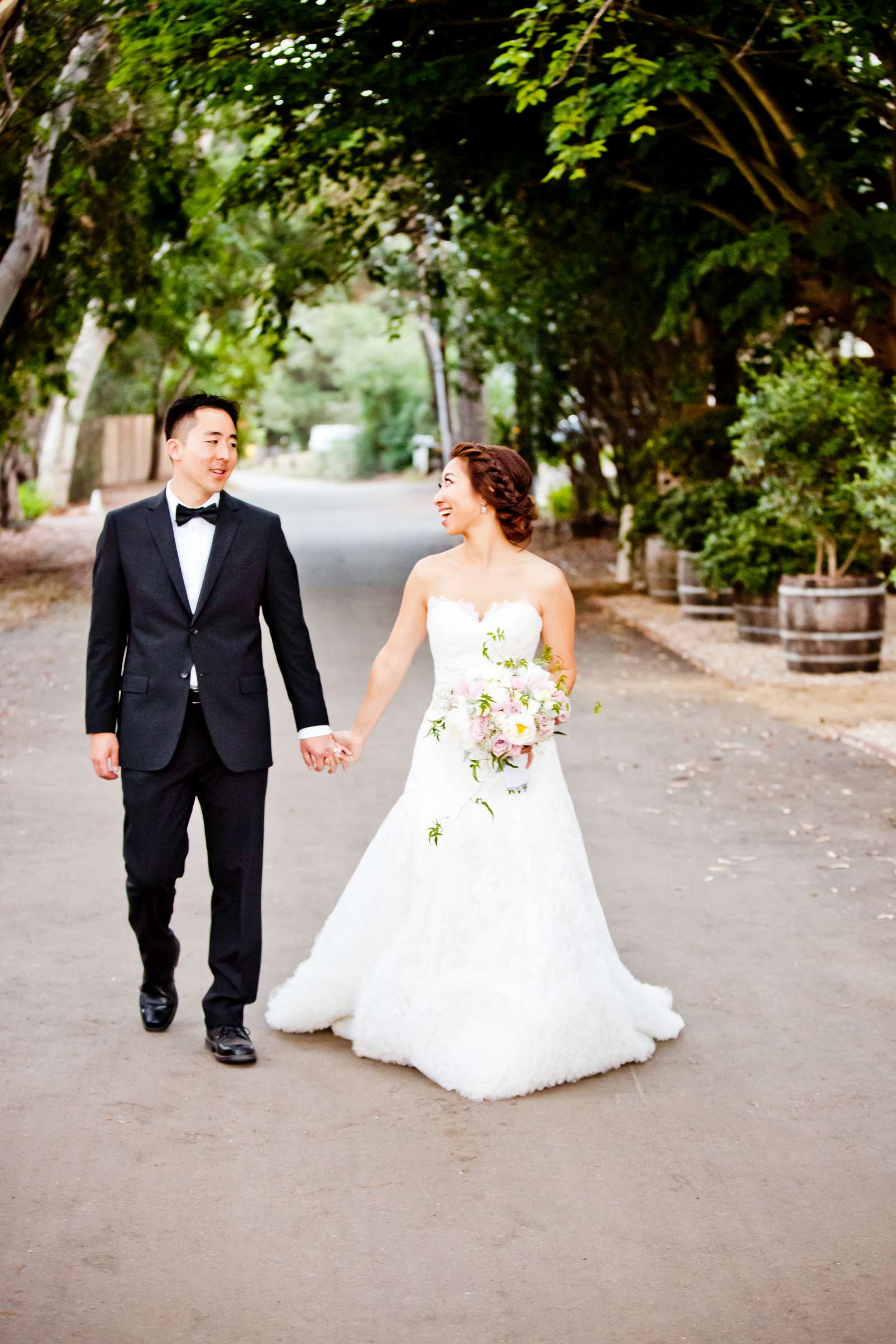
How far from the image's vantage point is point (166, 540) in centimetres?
518

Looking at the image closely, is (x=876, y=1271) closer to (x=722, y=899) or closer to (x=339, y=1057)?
(x=339, y=1057)

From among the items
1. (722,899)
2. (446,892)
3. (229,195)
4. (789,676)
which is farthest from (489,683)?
(229,195)

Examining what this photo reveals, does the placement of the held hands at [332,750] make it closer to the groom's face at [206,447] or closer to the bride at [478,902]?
the bride at [478,902]

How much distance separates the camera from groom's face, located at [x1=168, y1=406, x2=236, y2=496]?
5090 mm

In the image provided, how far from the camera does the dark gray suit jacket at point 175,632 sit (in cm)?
518

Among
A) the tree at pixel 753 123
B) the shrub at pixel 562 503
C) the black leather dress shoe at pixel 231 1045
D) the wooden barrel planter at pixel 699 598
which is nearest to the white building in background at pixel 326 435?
the shrub at pixel 562 503

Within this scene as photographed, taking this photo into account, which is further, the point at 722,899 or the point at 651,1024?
the point at 722,899

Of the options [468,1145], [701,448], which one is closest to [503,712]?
[468,1145]

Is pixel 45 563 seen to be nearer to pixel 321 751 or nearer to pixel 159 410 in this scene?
pixel 321 751

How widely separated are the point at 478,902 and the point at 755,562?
36.3 feet

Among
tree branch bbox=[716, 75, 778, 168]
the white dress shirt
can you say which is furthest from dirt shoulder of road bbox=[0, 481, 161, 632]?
the white dress shirt

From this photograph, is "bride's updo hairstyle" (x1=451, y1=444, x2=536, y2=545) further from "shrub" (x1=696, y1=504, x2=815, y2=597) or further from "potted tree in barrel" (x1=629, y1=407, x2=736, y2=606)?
"potted tree in barrel" (x1=629, y1=407, x2=736, y2=606)

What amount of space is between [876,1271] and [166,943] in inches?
104

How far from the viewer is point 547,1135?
187 inches
